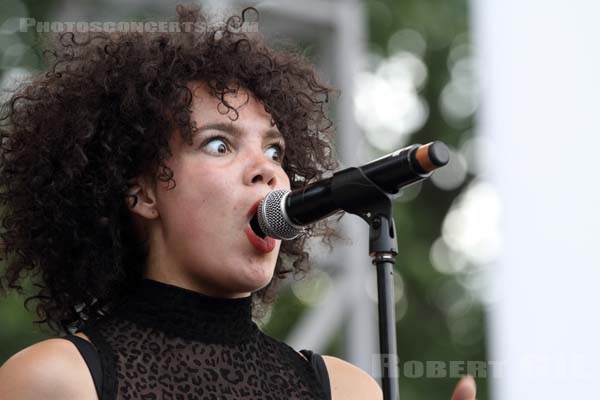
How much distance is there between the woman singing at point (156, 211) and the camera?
91.1 inches

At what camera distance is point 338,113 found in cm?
525

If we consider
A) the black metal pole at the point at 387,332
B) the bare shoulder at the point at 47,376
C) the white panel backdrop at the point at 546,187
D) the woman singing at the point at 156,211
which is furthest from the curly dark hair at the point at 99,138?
the white panel backdrop at the point at 546,187

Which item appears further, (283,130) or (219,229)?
(283,130)

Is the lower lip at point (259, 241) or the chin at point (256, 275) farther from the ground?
the lower lip at point (259, 241)

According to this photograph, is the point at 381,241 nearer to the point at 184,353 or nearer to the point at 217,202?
the point at 217,202

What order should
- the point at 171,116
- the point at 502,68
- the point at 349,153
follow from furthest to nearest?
1. the point at 349,153
2. the point at 502,68
3. the point at 171,116

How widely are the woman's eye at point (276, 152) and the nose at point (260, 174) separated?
13 cm

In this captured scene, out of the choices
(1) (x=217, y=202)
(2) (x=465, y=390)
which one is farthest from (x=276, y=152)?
(2) (x=465, y=390)

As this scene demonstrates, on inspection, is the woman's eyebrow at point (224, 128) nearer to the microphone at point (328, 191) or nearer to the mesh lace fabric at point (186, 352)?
the microphone at point (328, 191)

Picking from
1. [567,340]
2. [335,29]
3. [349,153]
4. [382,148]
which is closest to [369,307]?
[349,153]

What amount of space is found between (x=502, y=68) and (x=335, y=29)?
4.63ft

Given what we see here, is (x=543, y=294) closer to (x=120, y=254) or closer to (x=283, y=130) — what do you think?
(x=283, y=130)

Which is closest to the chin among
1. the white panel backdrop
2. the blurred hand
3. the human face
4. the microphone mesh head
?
the human face

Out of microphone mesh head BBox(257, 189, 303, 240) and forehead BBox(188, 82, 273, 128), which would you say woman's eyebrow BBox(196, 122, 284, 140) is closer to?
forehead BBox(188, 82, 273, 128)
